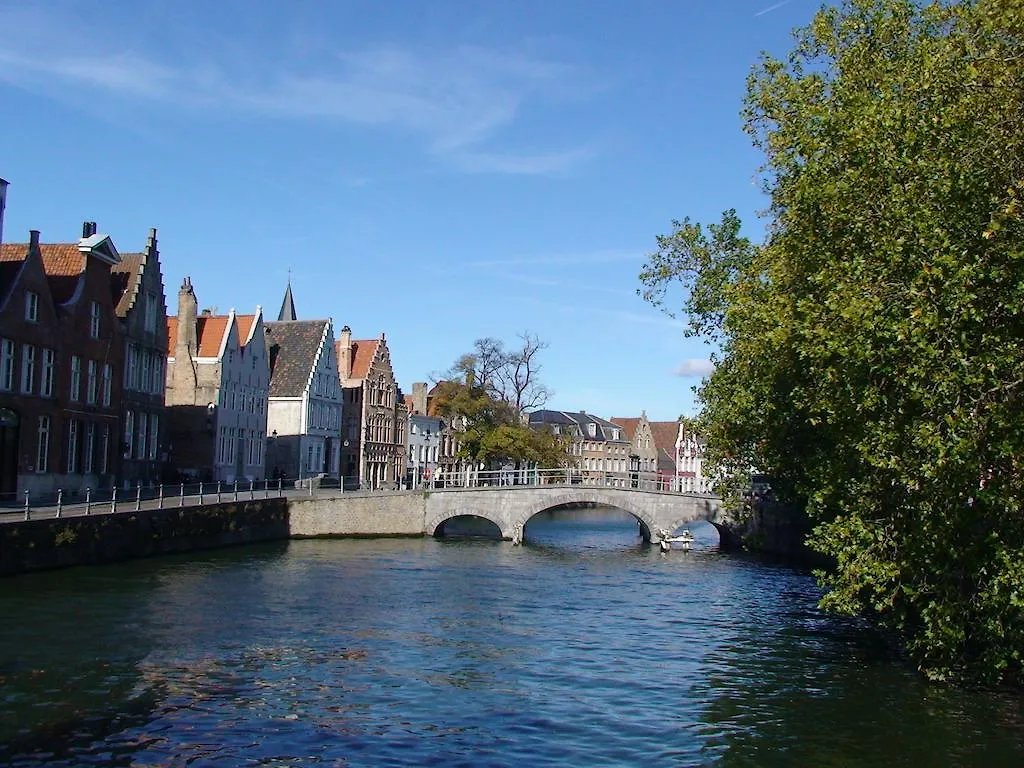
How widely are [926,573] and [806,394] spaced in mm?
4718

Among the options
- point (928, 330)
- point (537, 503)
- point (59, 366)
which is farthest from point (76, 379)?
point (928, 330)

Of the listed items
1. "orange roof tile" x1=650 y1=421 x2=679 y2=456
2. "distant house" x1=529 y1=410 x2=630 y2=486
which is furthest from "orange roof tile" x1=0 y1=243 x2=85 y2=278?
"orange roof tile" x1=650 y1=421 x2=679 y2=456

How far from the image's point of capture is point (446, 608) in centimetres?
3180

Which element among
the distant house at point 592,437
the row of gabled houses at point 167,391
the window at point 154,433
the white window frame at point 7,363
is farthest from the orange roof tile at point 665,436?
the white window frame at point 7,363

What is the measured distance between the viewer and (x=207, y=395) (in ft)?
211

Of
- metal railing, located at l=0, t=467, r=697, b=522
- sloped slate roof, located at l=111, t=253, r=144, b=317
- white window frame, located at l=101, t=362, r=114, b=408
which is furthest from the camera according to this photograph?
sloped slate roof, located at l=111, t=253, r=144, b=317

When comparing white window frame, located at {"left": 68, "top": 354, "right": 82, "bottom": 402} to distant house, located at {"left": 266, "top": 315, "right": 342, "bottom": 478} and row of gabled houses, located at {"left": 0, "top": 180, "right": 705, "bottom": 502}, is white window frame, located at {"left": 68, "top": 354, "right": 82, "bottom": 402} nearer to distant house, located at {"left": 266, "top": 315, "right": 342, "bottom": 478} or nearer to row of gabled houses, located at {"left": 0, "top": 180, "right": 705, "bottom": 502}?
row of gabled houses, located at {"left": 0, "top": 180, "right": 705, "bottom": 502}

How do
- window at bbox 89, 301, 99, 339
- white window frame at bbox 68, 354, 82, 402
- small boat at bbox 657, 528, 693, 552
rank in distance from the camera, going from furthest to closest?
small boat at bbox 657, 528, 693, 552
window at bbox 89, 301, 99, 339
white window frame at bbox 68, 354, 82, 402

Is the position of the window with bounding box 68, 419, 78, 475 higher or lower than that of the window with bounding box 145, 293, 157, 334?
lower

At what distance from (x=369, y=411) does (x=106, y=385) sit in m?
38.3

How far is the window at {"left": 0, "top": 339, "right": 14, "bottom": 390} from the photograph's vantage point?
41.6 m

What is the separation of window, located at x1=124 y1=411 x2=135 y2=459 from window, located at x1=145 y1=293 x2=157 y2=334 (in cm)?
427

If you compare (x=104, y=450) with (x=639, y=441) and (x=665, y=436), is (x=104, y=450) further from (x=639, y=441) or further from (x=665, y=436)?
(x=665, y=436)

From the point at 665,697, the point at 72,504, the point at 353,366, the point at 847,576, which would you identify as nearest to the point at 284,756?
the point at 665,697
